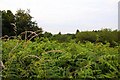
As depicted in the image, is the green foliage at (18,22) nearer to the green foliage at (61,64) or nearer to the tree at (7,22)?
the tree at (7,22)

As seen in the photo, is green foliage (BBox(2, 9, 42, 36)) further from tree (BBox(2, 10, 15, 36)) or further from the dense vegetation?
the dense vegetation

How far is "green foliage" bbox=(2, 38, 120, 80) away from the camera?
4.66 meters

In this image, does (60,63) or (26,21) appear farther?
(26,21)

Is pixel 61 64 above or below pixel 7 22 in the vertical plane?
below

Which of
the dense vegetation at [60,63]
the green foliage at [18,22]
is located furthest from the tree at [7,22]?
the dense vegetation at [60,63]

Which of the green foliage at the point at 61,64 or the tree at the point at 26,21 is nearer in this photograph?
the green foliage at the point at 61,64

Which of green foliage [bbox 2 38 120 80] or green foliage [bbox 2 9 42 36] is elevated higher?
green foliage [bbox 2 9 42 36]

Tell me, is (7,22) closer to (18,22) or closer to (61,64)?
(18,22)

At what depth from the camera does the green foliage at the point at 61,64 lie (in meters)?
4.66

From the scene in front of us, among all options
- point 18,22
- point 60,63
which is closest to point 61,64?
point 60,63

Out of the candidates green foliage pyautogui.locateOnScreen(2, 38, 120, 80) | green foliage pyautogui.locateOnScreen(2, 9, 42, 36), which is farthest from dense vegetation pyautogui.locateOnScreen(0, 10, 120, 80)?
green foliage pyautogui.locateOnScreen(2, 9, 42, 36)

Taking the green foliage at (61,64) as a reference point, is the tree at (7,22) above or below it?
above

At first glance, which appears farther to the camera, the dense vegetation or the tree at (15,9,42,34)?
the tree at (15,9,42,34)

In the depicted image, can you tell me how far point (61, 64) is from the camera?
4848 mm
